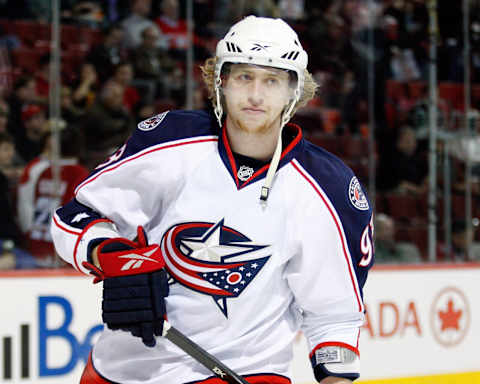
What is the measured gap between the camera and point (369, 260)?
5.52ft

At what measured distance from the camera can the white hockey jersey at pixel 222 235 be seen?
1571mm

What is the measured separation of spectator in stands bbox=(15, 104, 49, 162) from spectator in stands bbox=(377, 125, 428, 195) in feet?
5.70

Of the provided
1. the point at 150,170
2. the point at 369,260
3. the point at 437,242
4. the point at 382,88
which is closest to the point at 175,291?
the point at 150,170

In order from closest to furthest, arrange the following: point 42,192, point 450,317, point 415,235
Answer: point 42,192 < point 450,317 < point 415,235

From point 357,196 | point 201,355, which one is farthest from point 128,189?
point 357,196

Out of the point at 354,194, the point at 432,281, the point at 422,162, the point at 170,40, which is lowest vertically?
the point at 432,281

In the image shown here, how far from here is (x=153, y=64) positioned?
4.35m

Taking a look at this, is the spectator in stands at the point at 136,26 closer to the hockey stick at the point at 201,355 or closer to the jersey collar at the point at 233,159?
the jersey collar at the point at 233,159

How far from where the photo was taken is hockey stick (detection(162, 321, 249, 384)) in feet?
5.05

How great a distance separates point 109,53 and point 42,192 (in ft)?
3.46

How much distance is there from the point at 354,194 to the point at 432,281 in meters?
2.33

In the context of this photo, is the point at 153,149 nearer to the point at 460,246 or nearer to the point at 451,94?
the point at 460,246

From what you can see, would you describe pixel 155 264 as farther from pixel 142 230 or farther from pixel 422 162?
pixel 422 162

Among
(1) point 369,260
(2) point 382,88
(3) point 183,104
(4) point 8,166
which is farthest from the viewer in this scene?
(2) point 382,88
